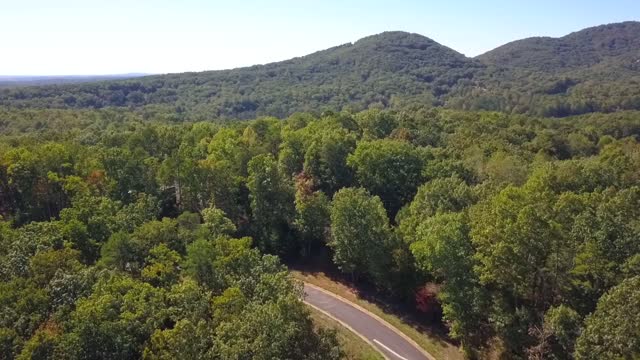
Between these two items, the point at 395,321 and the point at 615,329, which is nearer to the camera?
the point at 615,329

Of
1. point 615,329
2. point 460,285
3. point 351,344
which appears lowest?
point 351,344

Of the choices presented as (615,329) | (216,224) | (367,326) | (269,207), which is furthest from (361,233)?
(615,329)

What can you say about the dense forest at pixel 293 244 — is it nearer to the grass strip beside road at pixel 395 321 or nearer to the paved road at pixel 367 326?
the grass strip beside road at pixel 395 321

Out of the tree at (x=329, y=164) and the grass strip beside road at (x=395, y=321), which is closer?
the grass strip beside road at (x=395, y=321)

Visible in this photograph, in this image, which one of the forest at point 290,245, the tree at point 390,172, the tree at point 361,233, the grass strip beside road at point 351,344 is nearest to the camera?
the forest at point 290,245

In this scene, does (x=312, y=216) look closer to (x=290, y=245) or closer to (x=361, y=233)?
(x=290, y=245)

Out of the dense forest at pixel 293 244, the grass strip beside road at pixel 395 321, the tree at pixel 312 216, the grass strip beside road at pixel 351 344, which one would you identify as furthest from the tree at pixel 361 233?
the grass strip beside road at pixel 351 344

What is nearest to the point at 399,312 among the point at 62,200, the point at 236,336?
the point at 236,336
